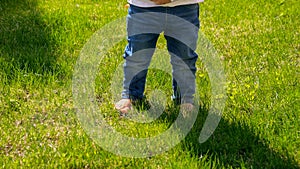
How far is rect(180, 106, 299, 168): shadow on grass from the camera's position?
2664 millimetres

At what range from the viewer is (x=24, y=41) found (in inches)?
156

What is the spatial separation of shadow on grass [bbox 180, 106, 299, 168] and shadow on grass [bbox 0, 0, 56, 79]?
1240 millimetres

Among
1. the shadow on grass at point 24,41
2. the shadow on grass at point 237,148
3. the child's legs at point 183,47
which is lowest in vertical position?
the shadow on grass at point 237,148

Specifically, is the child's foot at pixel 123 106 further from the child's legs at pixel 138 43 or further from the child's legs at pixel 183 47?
the child's legs at pixel 183 47

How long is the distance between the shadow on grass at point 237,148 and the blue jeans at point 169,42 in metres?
0.33

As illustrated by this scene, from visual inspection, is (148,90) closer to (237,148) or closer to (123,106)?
(123,106)

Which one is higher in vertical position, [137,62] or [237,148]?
[137,62]

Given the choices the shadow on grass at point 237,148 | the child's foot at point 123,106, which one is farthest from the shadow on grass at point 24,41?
the shadow on grass at point 237,148

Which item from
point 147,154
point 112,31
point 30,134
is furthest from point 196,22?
point 112,31

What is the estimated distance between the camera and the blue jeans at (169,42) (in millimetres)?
2893

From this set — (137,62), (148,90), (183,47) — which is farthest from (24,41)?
(183,47)

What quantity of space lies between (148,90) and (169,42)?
43cm

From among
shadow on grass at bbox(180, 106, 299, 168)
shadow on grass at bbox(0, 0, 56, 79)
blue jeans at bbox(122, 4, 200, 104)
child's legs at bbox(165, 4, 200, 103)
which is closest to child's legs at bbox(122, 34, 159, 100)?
blue jeans at bbox(122, 4, 200, 104)

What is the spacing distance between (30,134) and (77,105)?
1.31ft
